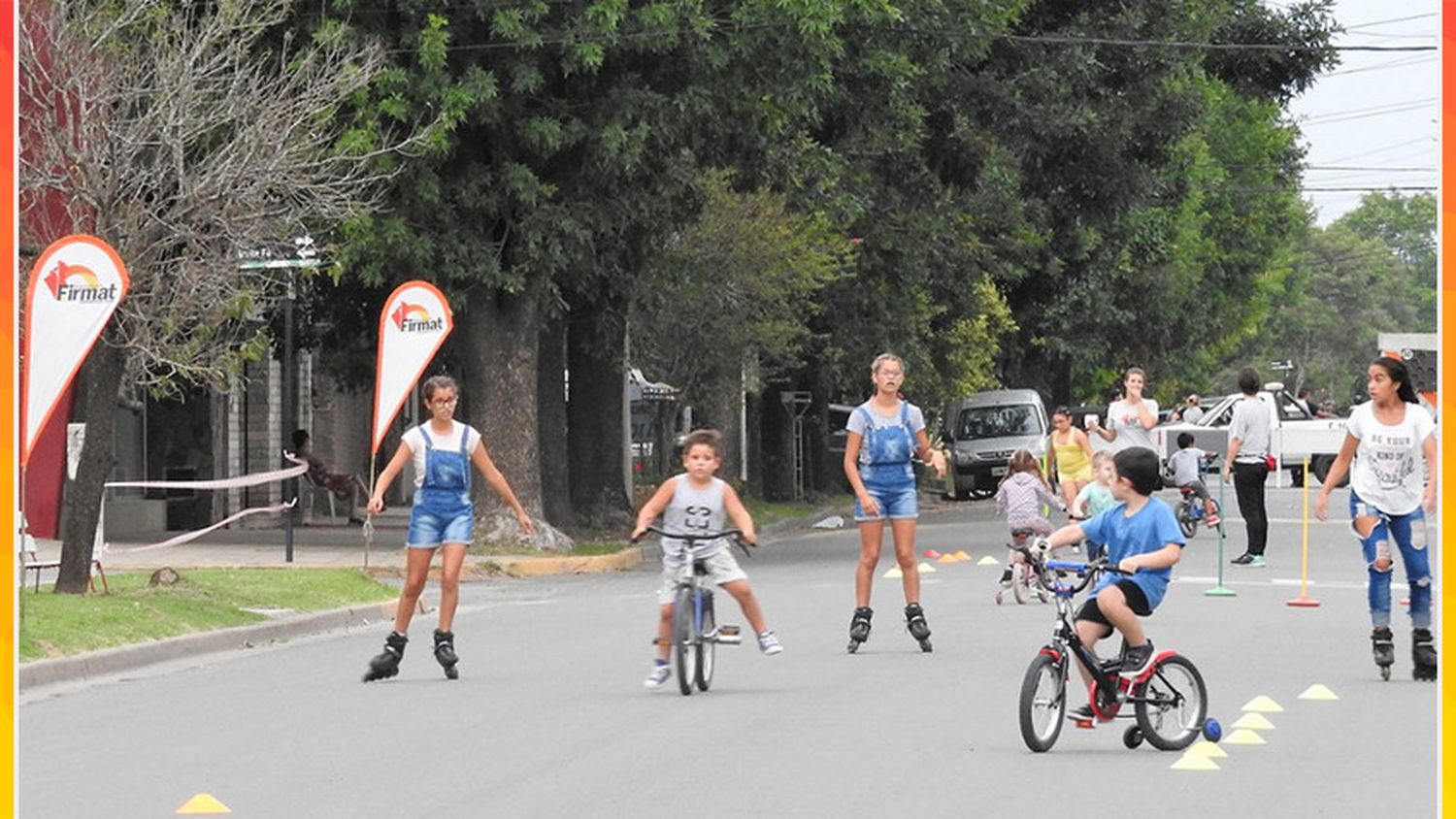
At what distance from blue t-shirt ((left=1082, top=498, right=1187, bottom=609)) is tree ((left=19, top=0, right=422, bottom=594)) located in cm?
992

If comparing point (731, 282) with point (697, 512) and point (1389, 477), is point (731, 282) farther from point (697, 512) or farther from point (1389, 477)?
point (1389, 477)

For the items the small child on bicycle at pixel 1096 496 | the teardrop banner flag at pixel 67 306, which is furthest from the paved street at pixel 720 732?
the teardrop banner flag at pixel 67 306

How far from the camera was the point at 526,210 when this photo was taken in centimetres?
2833

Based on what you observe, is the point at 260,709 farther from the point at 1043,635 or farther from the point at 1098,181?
the point at 1098,181

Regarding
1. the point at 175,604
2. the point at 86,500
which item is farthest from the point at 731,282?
the point at 175,604

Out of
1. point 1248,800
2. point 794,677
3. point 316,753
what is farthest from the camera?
point 794,677

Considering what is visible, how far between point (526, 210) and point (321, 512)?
14.5 metres

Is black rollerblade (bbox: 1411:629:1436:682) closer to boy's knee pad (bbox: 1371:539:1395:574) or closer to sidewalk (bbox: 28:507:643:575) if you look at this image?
boy's knee pad (bbox: 1371:539:1395:574)

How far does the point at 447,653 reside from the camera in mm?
14852

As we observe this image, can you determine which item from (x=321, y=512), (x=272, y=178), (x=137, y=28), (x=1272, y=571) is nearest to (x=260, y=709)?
(x=272, y=178)

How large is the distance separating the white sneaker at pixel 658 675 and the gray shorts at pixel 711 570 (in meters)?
0.35

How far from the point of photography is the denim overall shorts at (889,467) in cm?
1578

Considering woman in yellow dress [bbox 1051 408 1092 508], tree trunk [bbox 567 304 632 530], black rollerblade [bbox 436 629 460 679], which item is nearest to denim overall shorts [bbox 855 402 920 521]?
black rollerblade [bbox 436 629 460 679]

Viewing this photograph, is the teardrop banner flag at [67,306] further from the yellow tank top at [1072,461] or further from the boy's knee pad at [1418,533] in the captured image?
the yellow tank top at [1072,461]
